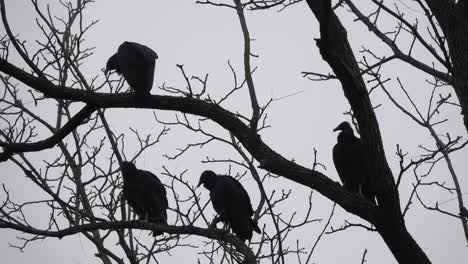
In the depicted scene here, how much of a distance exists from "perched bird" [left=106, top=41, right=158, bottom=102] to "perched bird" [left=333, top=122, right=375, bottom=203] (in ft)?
6.96

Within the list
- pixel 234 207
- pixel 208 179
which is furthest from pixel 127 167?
pixel 234 207

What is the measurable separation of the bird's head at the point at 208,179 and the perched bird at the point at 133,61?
1.41 m

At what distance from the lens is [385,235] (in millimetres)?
2268

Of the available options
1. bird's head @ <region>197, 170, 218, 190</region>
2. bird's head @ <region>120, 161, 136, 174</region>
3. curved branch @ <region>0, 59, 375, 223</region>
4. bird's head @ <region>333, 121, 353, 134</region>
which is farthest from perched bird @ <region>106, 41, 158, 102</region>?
bird's head @ <region>333, 121, 353, 134</region>

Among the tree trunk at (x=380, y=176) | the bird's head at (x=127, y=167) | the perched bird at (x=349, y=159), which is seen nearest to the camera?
the tree trunk at (x=380, y=176)

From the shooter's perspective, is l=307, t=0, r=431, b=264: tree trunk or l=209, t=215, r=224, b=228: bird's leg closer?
l=307, t=0, r=431, b=264: tree trunk

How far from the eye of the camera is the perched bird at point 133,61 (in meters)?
4.18

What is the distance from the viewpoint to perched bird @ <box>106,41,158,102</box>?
4177 mm

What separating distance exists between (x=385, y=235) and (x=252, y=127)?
2.88ft

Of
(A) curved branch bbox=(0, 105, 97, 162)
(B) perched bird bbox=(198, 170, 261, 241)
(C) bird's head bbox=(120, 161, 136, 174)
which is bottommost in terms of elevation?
(A) curved branch bbox=(0, 105, 97, 162)

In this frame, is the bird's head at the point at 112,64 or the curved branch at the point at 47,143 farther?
the bird's head at the point at 112,64

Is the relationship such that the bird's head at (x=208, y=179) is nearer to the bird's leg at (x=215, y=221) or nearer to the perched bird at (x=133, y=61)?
the bird's leg at (x=215, y=221)

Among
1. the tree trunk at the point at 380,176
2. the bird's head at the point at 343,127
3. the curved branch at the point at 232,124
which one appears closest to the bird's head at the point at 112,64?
the curved branch at the point at 232,124

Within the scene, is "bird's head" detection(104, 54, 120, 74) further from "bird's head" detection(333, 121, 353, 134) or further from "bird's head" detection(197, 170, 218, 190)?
"bird's head" detection(333, 121, 353, 134)
